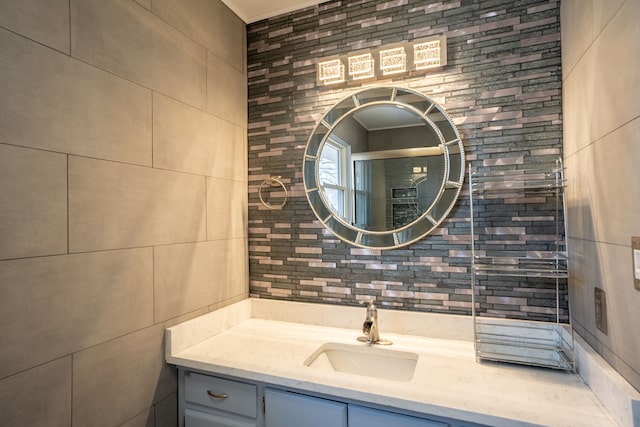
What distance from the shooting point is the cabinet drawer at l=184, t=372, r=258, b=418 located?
141cm

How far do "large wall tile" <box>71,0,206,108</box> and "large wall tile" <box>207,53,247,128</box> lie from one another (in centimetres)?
6

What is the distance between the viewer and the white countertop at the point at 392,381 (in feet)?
3.52

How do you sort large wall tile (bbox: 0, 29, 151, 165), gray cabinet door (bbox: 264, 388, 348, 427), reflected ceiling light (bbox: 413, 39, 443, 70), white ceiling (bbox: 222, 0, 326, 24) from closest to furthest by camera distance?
1. large wall tile (bbox: 0, 29, 151, 165)
2. gray cabinet door (bbox: 264, 388, 348, 427)
3. reflected ceiling light (bbox: 413, 39, 443, 70)
4. white ceiling (bbox: 222, 0, 326, 24)

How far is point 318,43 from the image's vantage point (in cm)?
193

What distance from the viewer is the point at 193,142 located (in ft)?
5.48

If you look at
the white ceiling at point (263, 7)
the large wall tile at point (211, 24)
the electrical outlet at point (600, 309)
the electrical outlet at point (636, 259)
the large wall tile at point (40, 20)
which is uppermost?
the white ceiling at point (263, 7)

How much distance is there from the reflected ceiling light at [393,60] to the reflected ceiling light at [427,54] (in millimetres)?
59

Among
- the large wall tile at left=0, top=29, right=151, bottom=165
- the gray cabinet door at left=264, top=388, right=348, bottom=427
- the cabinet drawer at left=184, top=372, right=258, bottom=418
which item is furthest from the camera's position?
the cabinet drawer at left=184, top=372, right=258, bottom=418

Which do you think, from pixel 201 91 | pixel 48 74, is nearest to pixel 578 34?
pixel 201 91

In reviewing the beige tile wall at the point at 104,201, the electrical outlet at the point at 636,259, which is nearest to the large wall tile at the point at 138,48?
the beige tile wall at the point at 104,201

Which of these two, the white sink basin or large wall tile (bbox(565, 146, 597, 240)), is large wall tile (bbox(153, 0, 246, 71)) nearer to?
the white sink basin

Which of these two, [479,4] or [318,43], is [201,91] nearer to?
[318,43]

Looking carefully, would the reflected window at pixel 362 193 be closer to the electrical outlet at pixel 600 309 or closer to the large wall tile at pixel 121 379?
the electrical outlet at pixel 600 309

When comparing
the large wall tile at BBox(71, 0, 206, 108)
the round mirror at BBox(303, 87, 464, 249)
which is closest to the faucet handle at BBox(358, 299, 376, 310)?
the round mirror at BBox(303, 87, 464, 249)
